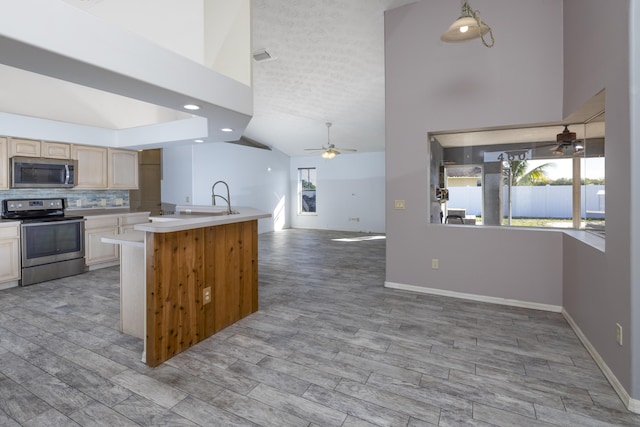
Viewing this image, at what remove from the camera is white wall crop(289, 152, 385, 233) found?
33.4ft

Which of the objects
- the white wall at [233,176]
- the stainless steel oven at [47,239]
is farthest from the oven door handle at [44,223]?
the white wall at [233,176]

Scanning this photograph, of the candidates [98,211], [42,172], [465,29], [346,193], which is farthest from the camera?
[346,193]

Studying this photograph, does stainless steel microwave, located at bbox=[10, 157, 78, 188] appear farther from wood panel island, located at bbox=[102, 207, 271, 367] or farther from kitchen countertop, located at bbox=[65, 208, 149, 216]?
wood panel island, located at bbox=[102, 207, 271, 367]

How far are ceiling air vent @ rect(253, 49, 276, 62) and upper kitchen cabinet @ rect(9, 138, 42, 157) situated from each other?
337 centimetres

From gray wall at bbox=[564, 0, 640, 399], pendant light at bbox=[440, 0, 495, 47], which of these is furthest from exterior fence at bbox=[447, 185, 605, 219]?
pendant light at bbox=[440, 0, 495, 47]

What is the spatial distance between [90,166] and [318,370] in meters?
5.12

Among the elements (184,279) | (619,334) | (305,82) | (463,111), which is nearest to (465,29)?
(463,111)

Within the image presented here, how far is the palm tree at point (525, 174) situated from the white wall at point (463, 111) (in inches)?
21.0

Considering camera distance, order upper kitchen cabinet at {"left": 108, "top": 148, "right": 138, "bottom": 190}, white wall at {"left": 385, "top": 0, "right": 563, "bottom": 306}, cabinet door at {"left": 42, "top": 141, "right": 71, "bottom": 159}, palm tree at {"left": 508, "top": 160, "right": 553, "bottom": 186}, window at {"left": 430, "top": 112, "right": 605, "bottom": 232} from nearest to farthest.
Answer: window at {"left": 430, "top": 112, "right": 605, "bottom": 232} < white wall at {"left": 385, "top": 0, "right": 563, "bottom": 306} < palm tree at {"left": 508, "top": 160, "right": 553, "bottom": 186} < cabinet door at {"left": 42, "top": 141, "right": 71, "bottom": 159} < upper kitchen cabinet at {"left": 108, "top": 148, "right": 138, "bottom": 190}

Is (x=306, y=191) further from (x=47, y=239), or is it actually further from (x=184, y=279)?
(x=184, y=279)

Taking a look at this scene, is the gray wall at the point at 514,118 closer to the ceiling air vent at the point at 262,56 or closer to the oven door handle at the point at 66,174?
the ceiling air vent at the point at 262,56

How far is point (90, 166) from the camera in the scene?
5340 millimetres

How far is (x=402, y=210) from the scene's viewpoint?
4172mm

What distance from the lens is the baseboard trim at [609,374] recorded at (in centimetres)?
189
